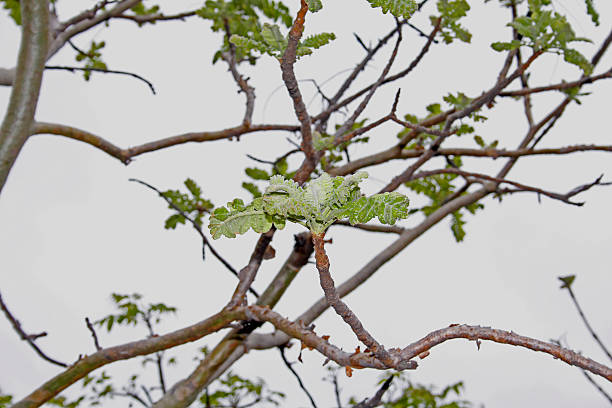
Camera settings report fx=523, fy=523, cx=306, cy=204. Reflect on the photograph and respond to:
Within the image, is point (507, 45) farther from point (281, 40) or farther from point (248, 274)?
point (248, 274)

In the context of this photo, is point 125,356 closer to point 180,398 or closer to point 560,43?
point 180,398

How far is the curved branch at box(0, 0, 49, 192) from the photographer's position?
36.0 inches

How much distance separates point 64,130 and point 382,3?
2.52ft

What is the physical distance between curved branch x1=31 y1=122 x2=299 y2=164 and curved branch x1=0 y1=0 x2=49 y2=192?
1.6 inches

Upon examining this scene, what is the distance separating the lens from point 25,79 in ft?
3.01

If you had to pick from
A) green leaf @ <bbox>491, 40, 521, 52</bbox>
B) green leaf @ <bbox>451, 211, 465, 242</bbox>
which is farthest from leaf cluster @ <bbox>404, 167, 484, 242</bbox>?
green leaf @ <bbox>491, 40, 521, 52</bbox>

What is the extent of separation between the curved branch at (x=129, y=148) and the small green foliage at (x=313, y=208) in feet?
2.06

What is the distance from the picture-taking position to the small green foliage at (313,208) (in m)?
0.43

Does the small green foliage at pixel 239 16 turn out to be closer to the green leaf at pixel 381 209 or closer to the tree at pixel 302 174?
the tree at pixel 302 174

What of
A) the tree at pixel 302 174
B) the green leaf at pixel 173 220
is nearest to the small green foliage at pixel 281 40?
the tree at pixel 302 174

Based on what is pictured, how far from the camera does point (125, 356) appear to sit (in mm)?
794

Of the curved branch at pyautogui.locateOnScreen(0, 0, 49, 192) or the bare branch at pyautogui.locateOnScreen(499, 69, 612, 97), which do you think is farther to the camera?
the bare branch at pyautogui.locateOnScreen(499, 69, 612, 97)

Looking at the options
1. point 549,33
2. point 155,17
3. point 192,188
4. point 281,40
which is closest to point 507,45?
point 549,33

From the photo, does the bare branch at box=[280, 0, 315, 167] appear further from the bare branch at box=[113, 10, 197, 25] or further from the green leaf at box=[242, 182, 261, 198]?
the bare branch at box=[113, 10, 197, 25]
